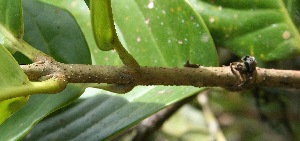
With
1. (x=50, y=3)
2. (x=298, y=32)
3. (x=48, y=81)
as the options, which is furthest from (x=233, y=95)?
(x=48, y=81)

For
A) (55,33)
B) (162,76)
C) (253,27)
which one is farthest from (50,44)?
(253,27)

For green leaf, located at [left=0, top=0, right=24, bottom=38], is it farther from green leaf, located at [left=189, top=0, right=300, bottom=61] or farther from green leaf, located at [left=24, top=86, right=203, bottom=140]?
green leaf, located at [left=189, top=0, right=300, bottom=61]

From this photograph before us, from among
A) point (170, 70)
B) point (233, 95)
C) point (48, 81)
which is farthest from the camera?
point (233, 95)

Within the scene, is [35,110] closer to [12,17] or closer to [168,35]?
[12,17]

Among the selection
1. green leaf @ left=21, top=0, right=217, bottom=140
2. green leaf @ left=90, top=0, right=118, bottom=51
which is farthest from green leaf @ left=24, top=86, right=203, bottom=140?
green leaf @ left=90, top=0, right=118, bottom=51

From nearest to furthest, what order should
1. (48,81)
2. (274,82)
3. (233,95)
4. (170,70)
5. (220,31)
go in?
(48,81) → (170,70) → (274,82) → (220,31) → (233,95)

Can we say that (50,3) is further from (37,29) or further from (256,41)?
(256,41)

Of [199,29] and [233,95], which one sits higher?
[199,29]
